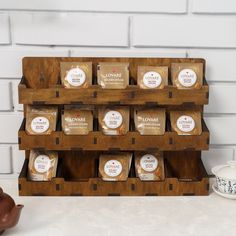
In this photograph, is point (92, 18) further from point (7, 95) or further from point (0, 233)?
point (0, 233)

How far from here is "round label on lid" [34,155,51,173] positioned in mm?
1445

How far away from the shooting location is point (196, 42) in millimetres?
1504

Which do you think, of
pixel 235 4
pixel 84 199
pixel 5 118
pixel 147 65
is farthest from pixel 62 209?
pixel 235 4

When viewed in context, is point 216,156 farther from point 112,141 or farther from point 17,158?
point 17,158

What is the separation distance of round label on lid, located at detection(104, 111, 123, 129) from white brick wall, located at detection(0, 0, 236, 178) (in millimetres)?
198

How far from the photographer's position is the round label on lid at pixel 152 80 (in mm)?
1427

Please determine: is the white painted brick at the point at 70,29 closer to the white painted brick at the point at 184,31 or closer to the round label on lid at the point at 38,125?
the white painted brick at the point at 184,31

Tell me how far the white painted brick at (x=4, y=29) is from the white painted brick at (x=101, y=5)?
0.03 meters

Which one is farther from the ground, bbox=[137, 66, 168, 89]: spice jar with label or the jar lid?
bbox=[137, 66, 168, 89]: spice jar with label

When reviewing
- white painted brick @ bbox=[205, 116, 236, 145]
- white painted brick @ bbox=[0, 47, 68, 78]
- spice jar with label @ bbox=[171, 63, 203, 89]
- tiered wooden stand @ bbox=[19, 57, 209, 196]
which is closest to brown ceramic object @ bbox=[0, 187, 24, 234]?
tiered wooden stand @ bbox=[19, 57, 209, 196]

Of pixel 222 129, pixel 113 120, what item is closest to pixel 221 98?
pixel 222 129

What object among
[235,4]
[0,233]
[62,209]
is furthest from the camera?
[235,4]

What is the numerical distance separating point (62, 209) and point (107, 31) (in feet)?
1.78

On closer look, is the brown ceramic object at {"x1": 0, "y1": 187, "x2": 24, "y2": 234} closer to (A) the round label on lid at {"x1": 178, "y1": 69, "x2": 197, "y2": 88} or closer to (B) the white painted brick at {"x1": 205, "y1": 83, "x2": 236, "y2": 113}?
(A) the round label on lid at {"x1": 178, "y1": 69, "x2": 197, "y2": 88}
